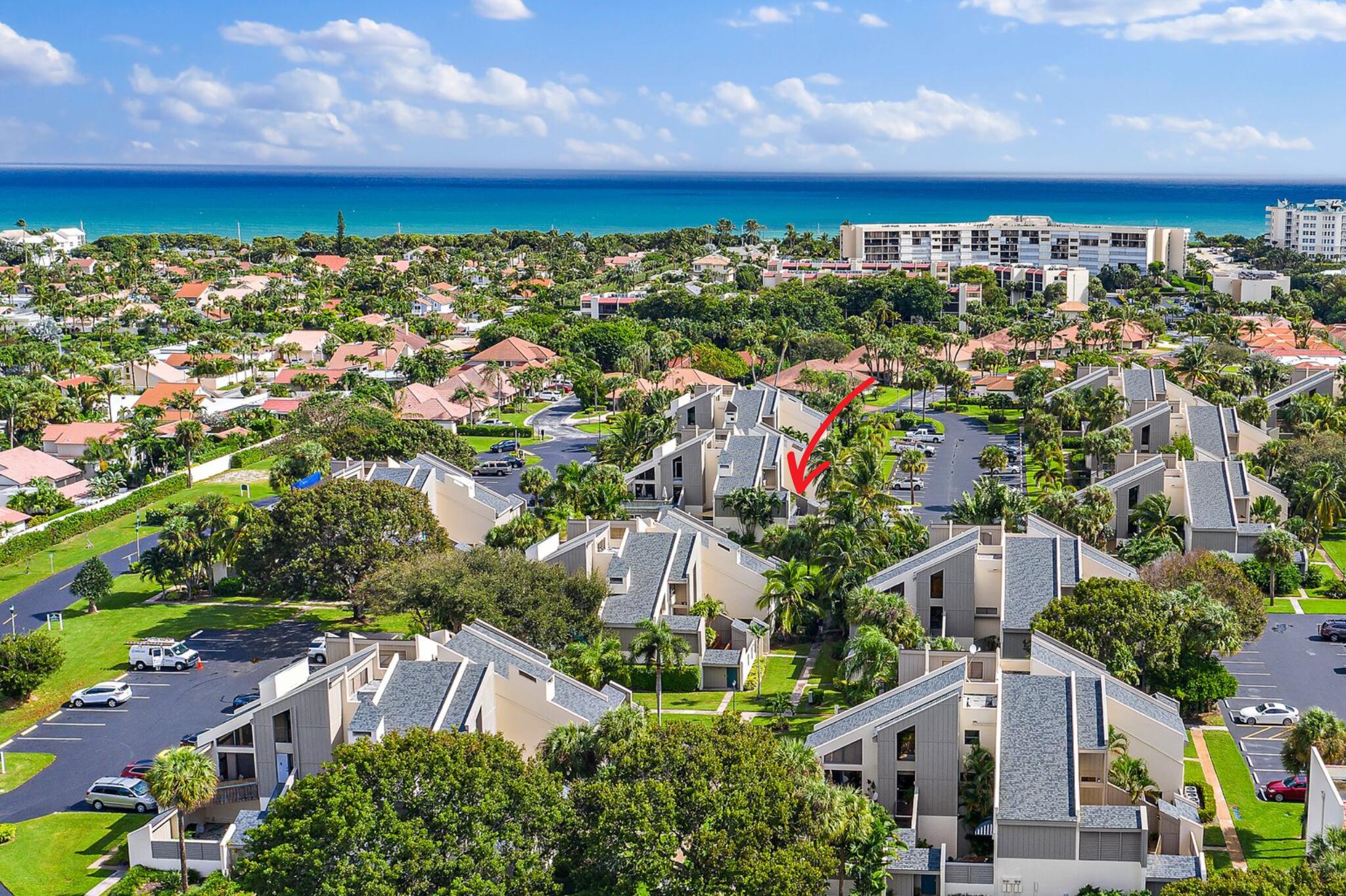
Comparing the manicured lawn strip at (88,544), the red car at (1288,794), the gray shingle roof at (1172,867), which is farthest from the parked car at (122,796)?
the red car at (1288,794)

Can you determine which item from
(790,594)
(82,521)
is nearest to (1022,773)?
(790,594)

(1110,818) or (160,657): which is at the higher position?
(1110,818)

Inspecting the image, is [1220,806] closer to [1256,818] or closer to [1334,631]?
[1256,818]

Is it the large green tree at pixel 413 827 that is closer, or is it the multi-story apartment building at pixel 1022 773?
the large green tree at pixel 413 827

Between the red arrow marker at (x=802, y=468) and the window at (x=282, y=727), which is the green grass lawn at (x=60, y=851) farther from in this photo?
the red arrow marker at (x=802, y=468)

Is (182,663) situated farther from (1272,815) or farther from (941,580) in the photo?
(1272,815)

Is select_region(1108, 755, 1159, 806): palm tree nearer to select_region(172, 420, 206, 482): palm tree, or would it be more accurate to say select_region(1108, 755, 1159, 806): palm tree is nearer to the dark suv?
the dark suv
